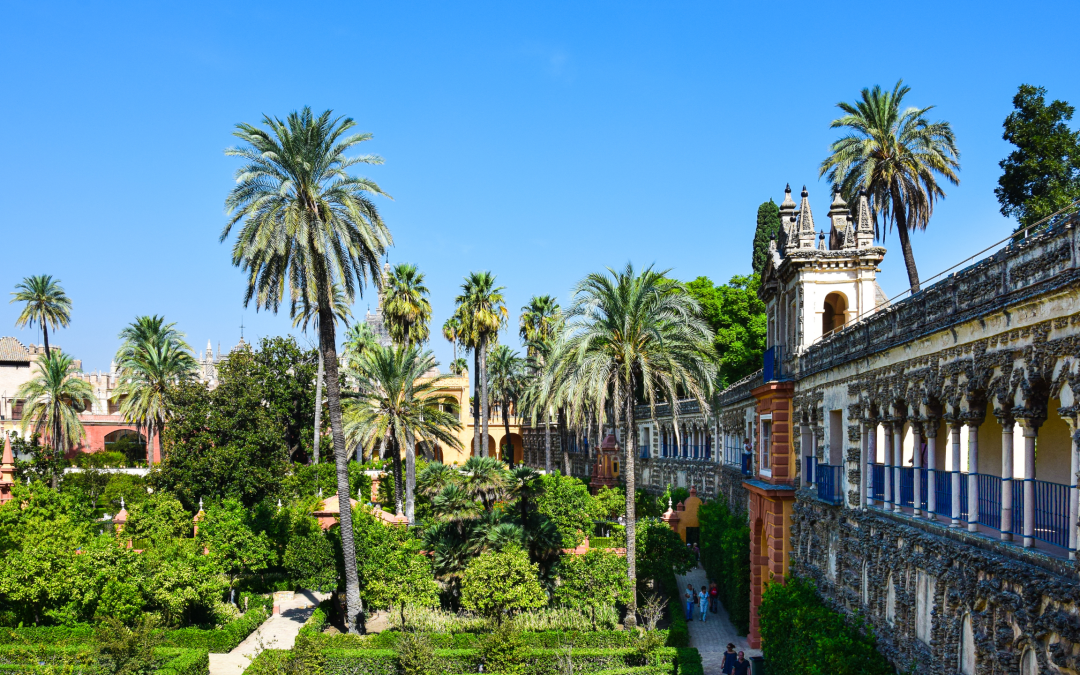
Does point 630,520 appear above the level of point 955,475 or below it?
below

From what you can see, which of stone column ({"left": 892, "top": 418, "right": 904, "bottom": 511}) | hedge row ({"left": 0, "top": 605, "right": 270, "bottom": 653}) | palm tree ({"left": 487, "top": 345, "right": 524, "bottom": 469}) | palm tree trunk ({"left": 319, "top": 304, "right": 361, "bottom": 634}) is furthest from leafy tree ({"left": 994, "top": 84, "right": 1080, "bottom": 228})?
palm tree ({"left": 487, "top": 345, "right": 524, "bottom": 469})

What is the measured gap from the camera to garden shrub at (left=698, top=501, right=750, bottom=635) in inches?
1115

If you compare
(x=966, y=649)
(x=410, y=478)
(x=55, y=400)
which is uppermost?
(x=55, y=400)

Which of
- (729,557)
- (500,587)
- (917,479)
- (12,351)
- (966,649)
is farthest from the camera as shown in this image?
(12,351)

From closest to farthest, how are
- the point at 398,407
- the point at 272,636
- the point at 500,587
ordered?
the point at 500,587, the point at 272,636, the point at 398,407

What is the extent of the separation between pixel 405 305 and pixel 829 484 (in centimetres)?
3667

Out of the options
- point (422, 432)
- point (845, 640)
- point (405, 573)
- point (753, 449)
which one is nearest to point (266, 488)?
point (422, 432)

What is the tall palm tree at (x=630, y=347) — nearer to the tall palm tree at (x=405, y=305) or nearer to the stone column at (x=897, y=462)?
the stone column at (x=897, y=462)

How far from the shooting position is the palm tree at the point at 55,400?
59906 millimetres

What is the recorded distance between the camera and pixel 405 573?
90.4 ft

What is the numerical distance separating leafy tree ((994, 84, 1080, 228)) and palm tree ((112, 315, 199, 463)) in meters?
51.5

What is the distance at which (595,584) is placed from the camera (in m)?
26.9

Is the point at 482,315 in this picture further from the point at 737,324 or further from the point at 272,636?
the point at 272,636

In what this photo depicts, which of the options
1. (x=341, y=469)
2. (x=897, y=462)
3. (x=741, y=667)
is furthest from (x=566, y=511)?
(x=897, y=462)
